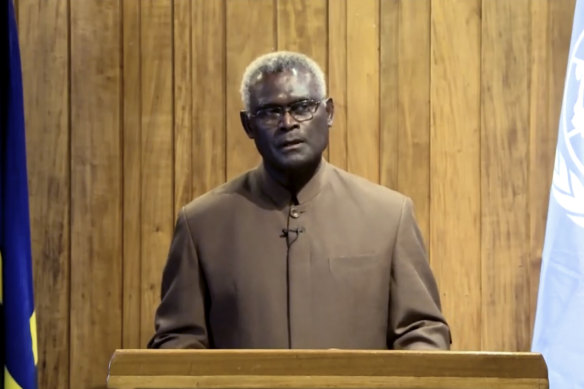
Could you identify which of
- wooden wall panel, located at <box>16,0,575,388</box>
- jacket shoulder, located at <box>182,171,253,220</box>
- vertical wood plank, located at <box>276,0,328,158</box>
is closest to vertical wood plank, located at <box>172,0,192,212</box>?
wooden wall panel, located at <box>16,0,575,388</box>

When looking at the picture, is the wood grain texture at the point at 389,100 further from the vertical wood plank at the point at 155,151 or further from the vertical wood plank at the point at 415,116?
the vertical wood plank at the point at 155,151

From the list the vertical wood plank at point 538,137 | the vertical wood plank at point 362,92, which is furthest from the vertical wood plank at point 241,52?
the vertical wood plank at point 538,137

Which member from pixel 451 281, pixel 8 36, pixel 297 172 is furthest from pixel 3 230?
pixel 451 281

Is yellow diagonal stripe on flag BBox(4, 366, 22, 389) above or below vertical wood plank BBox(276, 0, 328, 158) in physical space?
below

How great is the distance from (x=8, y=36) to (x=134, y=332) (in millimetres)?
1100

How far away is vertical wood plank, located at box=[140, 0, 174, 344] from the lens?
3320mm

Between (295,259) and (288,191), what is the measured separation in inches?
8.4

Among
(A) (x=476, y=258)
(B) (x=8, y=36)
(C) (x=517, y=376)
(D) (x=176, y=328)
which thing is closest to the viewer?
(C) (x=517, y=376)

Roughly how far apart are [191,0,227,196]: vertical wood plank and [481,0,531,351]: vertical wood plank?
88 centimetres

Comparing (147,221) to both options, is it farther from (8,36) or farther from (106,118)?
(8,36)

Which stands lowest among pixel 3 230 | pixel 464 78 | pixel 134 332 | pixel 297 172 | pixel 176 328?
pixel 134 332

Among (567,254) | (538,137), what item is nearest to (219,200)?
(567,254)

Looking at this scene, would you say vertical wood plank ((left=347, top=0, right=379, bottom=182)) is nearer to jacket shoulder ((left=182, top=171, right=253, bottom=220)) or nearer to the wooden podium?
jacket shoulder ((left=182, top=171, right=253, bottom=220))

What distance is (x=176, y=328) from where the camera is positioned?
2.65 meters
